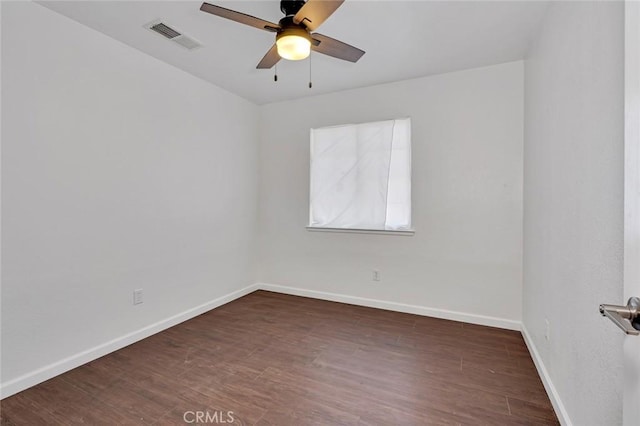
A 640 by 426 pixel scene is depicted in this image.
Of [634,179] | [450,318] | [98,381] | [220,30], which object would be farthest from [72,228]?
[450,318]

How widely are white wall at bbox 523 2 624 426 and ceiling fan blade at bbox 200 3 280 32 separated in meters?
1.55

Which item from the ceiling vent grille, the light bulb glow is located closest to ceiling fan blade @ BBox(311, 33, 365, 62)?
the light bulb glow

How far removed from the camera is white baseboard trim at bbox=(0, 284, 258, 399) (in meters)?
1.92

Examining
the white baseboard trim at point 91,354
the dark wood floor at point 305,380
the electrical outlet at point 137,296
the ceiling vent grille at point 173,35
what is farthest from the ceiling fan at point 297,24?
the white baseboard trim at point 91,354

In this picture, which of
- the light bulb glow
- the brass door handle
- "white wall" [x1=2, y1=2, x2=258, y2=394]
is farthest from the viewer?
"white wall" [x1=2, y1=2, x2=258, y2=394]

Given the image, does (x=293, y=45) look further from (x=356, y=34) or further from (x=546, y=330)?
(x=546, y=330)

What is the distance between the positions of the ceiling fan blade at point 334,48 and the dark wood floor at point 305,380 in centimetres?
223

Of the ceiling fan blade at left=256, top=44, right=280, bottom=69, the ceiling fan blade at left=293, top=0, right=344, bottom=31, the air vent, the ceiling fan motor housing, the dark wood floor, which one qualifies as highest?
the air vent

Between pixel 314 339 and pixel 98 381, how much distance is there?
1595mm

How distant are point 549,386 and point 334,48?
2.54 meters

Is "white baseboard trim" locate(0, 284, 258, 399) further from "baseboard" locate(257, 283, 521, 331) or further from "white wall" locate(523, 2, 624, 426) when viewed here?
"white wall" locate(523, 2, 624, 426)

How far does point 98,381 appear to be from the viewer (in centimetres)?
204

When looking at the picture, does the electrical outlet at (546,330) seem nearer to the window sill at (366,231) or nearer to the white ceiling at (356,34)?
the window sill at (366,231)

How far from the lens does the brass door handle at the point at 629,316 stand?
62cm
